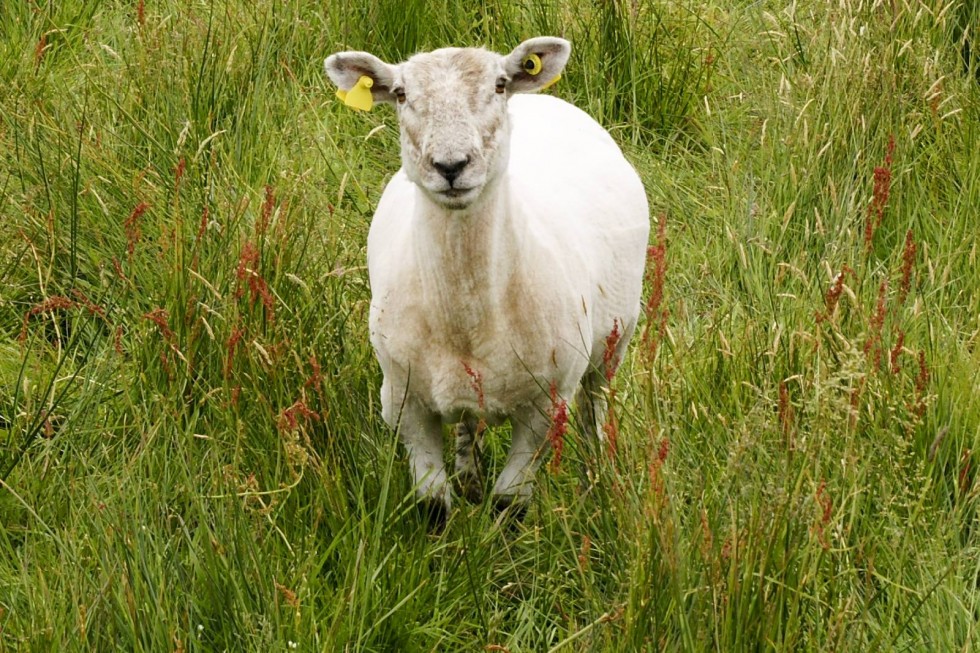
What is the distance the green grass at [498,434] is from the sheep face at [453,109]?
0.51 m

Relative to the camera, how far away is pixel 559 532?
376cm

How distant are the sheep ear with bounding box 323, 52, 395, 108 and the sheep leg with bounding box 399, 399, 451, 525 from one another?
2.86ft

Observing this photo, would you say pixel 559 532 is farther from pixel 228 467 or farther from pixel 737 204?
pixel 737 204

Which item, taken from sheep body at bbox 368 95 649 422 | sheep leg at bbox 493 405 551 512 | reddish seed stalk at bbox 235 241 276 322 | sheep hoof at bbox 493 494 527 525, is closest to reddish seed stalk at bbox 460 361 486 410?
sheep body at bbox 368 95 649 422

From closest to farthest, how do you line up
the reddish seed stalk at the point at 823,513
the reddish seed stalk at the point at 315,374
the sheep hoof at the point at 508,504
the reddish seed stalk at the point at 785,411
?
the reddish seed stalk at the point at 823,513 < the reddish seed stalk at the point at 785,411 < the reddish seed stalk at the point at 315,374 < the sheep hoof at the point at 508,504

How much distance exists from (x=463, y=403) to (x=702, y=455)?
2.28ft

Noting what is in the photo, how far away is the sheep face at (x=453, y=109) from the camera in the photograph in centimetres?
361

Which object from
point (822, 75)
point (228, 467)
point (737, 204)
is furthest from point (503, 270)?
point (822, 75)

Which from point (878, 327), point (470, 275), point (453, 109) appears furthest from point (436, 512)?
point (878, 327)

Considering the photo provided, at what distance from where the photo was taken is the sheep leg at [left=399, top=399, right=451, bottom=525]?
13.3ft

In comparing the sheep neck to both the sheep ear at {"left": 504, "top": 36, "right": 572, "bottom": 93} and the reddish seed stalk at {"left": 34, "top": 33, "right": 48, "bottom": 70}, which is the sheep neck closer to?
the sheep ear at {"left": 504, "top": 36, "right": 572, "bottom": 93}

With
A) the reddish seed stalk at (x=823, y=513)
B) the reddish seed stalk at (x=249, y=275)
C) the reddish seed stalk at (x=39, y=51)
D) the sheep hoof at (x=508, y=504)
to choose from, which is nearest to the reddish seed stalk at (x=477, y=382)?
the sheep hoof at (x=508, y=504)

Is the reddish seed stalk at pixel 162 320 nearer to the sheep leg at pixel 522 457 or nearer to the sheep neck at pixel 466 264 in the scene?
the sheep neck at pixel 466 264

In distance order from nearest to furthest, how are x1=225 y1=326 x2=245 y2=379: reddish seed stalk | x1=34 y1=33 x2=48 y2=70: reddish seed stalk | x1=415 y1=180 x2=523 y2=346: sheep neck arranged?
x1=225 y1=326 x2=245 y2=379: reddish seed stalk → x1=415 y1=180 x2=523 y2=346: sheep neck → x1=34 y1=33 x2=48 y2=70: reddish seed stalk
